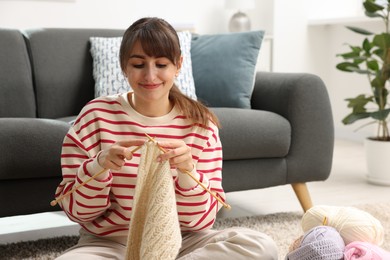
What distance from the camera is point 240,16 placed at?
4.16m

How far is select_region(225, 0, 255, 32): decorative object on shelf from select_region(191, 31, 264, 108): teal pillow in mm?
1435

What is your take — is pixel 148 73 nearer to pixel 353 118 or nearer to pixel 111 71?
pixel 111 71

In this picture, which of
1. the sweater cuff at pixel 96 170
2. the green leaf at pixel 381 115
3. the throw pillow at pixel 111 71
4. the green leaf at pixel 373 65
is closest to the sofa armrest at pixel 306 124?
the throw pillow at pixel 111 71

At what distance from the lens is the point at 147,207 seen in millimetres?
1314

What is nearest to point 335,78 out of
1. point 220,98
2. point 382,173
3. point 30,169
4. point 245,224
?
point 382,173

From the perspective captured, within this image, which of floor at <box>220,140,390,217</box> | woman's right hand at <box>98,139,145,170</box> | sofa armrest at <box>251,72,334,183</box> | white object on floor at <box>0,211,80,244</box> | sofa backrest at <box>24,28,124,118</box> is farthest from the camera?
floor at <box>220,140,390,217</box>

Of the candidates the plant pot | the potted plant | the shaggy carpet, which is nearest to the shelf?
the potted plant

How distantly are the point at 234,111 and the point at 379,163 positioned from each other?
115 cm

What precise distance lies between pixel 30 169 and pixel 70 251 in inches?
21.5

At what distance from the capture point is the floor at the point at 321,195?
8.73 ft

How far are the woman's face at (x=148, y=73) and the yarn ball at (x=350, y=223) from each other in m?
0.51

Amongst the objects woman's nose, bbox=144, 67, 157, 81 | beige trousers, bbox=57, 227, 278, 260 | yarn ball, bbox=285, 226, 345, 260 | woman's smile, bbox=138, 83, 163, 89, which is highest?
woman's nose, bbox=144, 67, 157, 81

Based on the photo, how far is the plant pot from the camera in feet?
10.3

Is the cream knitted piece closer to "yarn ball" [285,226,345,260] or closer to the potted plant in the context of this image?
"yarn ball" [285,226,345,260]
